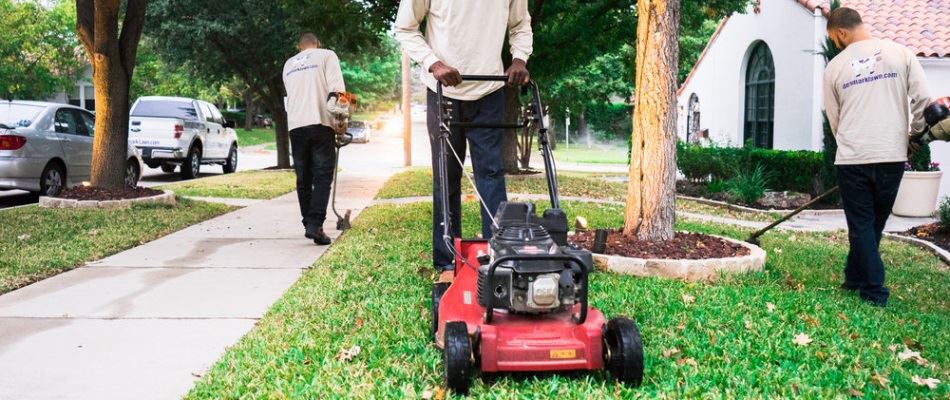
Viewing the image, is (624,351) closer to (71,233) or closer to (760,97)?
(71,233)

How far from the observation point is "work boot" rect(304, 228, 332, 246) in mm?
7543

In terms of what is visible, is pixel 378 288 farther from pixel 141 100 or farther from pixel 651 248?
pixel 141 100

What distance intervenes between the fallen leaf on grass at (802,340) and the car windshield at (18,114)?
429 inches

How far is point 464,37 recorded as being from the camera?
4.80 meters

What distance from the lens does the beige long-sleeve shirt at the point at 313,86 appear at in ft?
24.8

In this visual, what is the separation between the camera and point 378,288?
5.31 meters

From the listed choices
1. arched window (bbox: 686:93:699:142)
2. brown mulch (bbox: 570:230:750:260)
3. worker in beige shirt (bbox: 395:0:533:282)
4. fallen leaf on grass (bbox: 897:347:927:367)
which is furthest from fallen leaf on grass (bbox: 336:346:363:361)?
arched window (bbox: 686:93:699:142)

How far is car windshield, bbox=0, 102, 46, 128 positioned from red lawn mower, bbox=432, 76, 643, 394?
409 inches

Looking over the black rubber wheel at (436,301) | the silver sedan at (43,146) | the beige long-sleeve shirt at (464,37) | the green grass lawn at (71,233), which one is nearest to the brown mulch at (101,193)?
the green grass lawn at (71,233)

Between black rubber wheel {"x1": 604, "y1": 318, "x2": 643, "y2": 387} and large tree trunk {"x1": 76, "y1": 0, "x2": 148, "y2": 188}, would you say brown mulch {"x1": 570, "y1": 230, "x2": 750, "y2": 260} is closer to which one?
black rubber wheel {"x1": 604, "y1": 318, "x2": 643, "y2": 387}

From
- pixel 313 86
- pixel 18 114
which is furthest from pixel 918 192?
pixel 18 114

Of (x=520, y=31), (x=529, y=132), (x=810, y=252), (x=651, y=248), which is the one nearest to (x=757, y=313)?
(x=651, y=248)

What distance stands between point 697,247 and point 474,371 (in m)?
3.36

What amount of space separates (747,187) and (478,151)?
1028 cm
